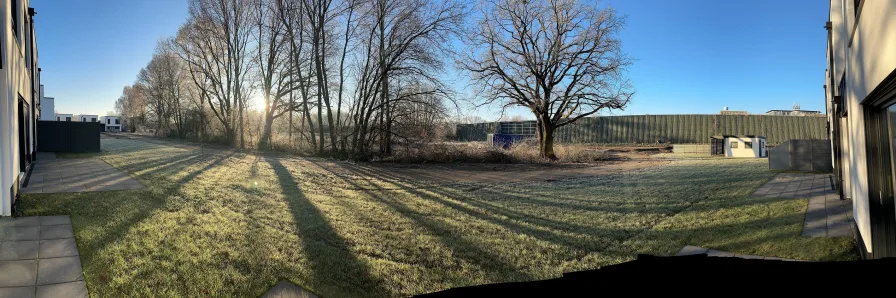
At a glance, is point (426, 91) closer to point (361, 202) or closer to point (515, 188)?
point (515, 188)

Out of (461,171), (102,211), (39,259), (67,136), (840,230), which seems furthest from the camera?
(67,136)

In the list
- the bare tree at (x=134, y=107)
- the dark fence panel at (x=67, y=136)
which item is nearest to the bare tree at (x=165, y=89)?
the bare tree at (x=134, y=107)

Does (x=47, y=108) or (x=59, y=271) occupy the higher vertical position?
(x=47, y=108)

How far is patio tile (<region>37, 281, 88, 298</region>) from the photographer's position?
8.49ft

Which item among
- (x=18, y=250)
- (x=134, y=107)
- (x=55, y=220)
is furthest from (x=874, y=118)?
(x=134, y=107)

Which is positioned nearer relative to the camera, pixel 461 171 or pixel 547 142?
pixel 461 171

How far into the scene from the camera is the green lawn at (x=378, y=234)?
2.93m

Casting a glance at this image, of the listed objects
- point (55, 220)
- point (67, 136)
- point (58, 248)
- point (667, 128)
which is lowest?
point (58, 248)

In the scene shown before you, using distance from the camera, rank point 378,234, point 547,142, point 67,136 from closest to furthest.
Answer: point 378,234 → point 67,136 → point 547,142

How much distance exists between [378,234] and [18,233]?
3160 mm

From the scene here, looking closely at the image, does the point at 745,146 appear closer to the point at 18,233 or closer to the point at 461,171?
the point at 461,171

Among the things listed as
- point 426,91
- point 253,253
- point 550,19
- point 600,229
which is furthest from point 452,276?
point 550,19

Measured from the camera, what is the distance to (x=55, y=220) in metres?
4.25

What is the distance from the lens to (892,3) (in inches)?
92.6
